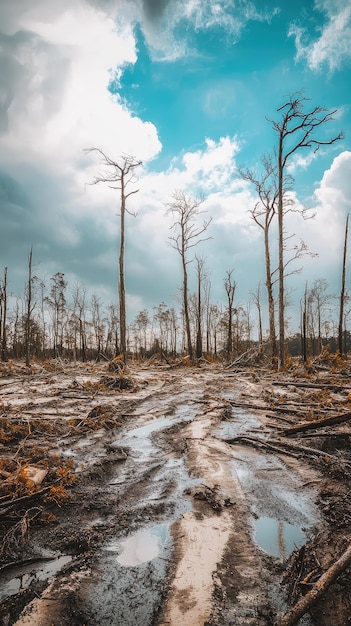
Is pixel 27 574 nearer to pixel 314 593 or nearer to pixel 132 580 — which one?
pixel 132 580

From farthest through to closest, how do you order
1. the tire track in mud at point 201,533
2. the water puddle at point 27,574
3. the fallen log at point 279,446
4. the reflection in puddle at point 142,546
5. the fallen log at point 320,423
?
the fallen log at point 320,423 < the fallen log at point 279,446 < the reflection in puddle at point 142,546 < the water puddle at point 27,574 < the tire track in mud at point 201,533

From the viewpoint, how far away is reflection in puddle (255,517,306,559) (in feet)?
8.74

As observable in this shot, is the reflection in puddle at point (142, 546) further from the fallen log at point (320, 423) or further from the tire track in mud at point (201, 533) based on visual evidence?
the fallen log at point (320, 423)

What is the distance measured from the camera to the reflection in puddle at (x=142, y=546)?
258 cm

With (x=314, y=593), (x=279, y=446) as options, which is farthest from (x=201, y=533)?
(x=279, y=446)

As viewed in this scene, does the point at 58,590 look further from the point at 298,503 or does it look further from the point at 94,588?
the point at 298,503

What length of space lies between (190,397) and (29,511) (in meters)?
6.72

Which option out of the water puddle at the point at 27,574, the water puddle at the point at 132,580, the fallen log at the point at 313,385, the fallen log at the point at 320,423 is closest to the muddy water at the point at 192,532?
the water puddle at the point at 132,580

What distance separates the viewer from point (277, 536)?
9.45 ft

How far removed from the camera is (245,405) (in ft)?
26.8

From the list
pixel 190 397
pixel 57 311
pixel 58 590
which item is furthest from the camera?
pixel 57 311

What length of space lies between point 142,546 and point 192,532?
479mm

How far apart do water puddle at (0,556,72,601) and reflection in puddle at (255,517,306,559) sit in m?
1.73

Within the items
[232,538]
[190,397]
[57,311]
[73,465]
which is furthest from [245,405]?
[57,311]
